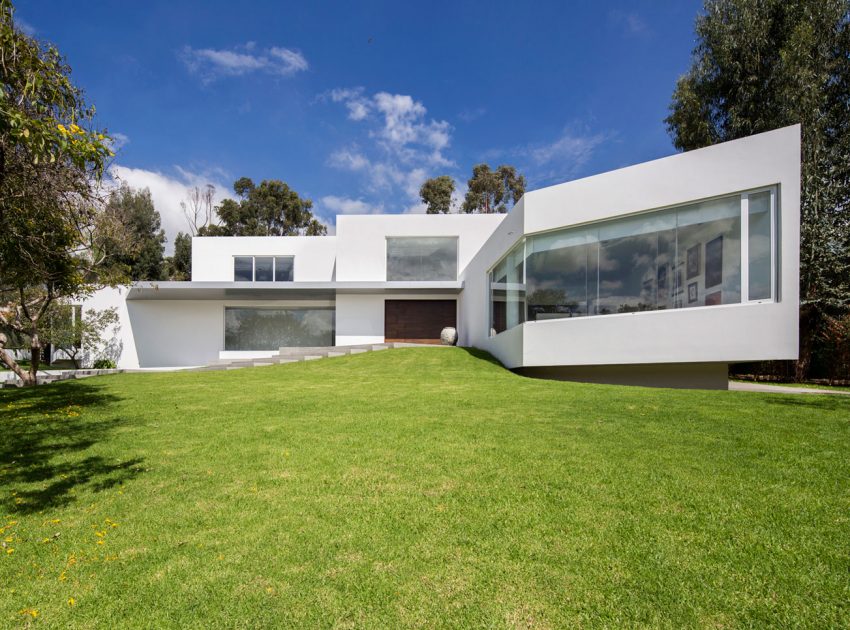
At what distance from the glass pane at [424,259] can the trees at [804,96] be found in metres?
13.7

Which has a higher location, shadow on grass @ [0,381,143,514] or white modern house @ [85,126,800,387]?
white modern house @ [85,126,800,387]

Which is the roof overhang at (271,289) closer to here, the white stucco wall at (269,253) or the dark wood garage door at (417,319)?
the dark wood garage door at (417,319)

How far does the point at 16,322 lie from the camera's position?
36.5 feet

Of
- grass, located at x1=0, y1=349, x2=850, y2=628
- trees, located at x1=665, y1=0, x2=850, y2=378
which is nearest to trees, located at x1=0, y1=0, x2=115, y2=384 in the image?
grass, located at x1=0, y1=349, x2=850, y2=628

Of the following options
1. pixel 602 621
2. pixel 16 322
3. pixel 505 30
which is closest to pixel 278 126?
pixel 505 30

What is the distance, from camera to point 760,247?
8945mm

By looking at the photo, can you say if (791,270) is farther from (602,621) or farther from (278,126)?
(278,126)

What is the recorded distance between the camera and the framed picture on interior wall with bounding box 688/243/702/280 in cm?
958

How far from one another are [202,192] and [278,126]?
2169cm

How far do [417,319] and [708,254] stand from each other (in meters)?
12.6

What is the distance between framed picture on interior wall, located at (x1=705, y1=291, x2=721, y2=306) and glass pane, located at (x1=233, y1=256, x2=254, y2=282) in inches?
749

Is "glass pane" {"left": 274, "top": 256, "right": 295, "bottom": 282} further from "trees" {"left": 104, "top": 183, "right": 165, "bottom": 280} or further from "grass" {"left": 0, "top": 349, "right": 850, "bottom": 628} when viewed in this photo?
"trees" {"left": 104, "top": 183, "right": 165, "bottom": 280}

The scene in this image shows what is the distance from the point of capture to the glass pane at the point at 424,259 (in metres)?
19.6

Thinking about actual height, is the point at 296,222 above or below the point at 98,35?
above
